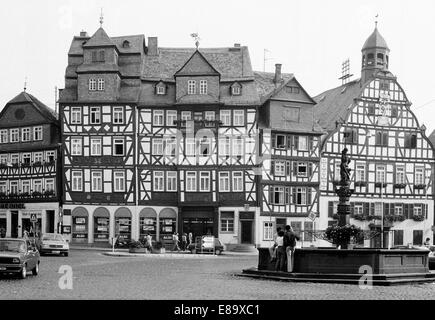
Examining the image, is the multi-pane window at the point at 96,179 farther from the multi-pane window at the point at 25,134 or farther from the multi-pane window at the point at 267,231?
the multi-pane window at the point at 267,231

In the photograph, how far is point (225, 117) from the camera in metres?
65.2

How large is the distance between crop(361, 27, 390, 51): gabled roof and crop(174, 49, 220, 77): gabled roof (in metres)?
15.9

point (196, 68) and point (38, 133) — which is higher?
point (196, 68)

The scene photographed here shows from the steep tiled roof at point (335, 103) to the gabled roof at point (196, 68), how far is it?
443 inches

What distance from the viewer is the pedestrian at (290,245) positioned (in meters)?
28.7

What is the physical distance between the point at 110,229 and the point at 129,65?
1303cm

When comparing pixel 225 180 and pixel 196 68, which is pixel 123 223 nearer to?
pixel 225 180

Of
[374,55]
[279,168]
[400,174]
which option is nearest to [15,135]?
[279,168]

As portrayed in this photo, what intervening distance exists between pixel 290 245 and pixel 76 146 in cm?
3845

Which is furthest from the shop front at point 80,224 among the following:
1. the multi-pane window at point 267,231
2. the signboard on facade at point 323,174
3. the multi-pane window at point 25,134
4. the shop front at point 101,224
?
the signboard on facade at point 323,174

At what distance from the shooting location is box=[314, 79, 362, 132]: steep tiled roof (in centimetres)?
6944

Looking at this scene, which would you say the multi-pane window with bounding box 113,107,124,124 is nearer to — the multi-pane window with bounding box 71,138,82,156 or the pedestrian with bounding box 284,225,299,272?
the multi-pane window with bounding box 71,138,82,156

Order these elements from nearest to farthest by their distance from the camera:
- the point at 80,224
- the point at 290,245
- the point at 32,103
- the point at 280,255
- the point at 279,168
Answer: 1. the point at 290,245
2. the point at 280,255
3. the point at 80,224
4. the point at 279,168
5. the point at 32,103

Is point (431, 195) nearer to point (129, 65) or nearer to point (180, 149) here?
→ point (180, 149)
